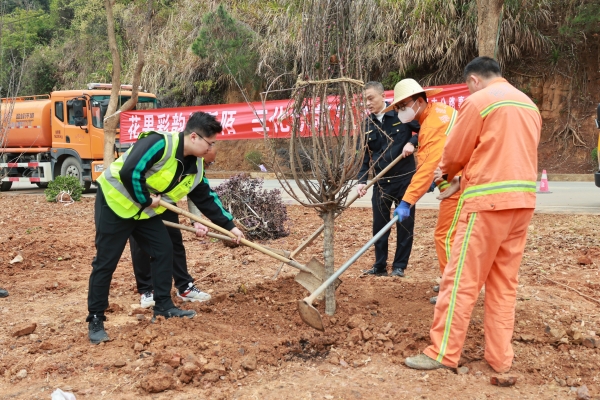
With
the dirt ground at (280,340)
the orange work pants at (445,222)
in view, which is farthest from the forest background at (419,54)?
the orange work pants at (445,222)

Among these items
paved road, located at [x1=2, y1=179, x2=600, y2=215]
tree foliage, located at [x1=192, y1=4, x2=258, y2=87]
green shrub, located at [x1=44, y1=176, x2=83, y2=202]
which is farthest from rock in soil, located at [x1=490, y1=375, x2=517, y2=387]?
tree foliage, located at [x1=192, y1=4, x2=258, y2=87]

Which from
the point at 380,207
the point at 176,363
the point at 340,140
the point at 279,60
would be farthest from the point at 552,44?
the point at 176,363

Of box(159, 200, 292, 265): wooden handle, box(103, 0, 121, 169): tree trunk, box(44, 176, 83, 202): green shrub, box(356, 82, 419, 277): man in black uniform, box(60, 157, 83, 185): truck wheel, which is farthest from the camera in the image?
box(60, 157, 83, 185): truck wheel

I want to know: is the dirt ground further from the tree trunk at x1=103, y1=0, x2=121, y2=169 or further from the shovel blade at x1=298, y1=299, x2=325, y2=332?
the tree trunk at x1=103, y1=0, x2=121, y2=169

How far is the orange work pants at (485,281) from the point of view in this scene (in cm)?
319

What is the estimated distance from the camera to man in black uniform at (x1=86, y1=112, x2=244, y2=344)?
3855 millimetres

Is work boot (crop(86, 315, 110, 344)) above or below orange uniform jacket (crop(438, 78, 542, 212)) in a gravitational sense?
below

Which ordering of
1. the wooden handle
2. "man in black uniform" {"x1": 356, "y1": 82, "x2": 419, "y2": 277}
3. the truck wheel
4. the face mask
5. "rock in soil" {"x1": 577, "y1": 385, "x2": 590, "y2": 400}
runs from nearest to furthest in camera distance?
1. "rock in soil" {"x1": 577, "y1": 385, "x2": 590, "y2": 400}
2. the wooden handle
3. the face mask
4. "man in black uniform" {"x1": 356, "y1": 82, "x2": 419, "y2": 277}
5. the truck wheel

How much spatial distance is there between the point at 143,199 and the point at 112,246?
1.32 feet

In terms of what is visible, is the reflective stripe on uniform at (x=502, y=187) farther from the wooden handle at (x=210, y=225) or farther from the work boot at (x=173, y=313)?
the work boot at (x=173, y=313)

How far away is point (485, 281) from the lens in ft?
11.0

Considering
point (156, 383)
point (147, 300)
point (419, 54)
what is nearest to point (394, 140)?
point (147, 300)

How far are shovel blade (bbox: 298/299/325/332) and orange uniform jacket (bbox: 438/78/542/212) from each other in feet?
3.73

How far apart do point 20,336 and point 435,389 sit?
2.82 m
